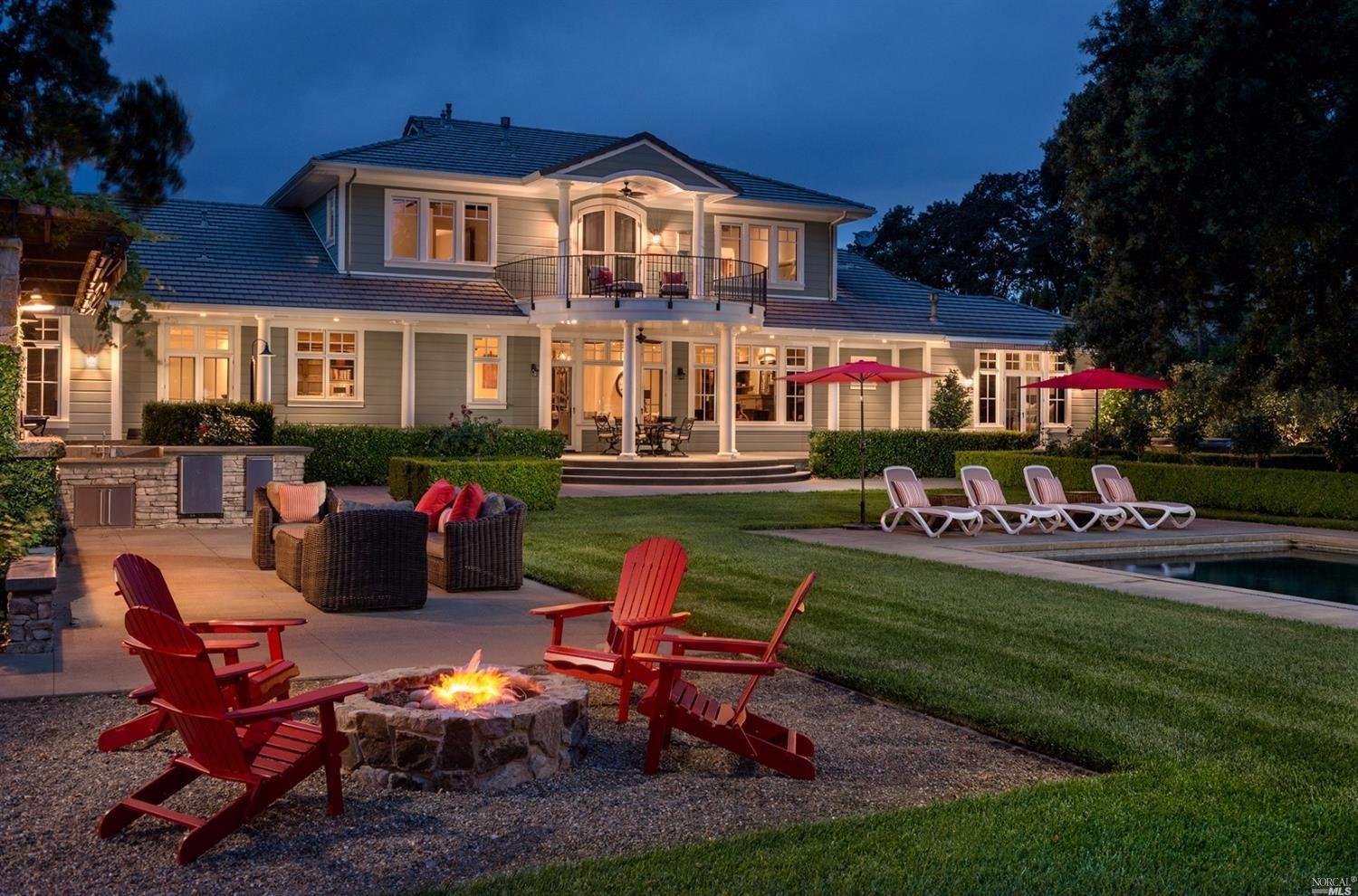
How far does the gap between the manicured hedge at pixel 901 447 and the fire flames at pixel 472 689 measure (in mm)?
20521

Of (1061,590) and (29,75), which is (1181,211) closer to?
(1061,590)

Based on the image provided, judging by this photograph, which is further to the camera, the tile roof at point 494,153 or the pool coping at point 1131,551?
the tile roof at point 494,153

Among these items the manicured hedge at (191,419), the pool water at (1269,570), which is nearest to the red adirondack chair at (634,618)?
the pool water at (1269,570)

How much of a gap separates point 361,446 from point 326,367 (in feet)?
10.2

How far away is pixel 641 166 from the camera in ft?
86.5

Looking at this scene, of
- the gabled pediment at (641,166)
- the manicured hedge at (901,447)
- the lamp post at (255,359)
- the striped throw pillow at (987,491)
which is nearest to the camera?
the striped throw pillow at (987,491)

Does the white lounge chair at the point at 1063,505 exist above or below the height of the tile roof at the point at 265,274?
below

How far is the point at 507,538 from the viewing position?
10844 mm

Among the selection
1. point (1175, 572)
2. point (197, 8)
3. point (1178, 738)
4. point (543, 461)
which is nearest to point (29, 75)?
point (543, 461)

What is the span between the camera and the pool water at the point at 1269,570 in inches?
531

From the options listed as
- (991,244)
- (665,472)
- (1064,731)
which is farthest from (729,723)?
(991,244)

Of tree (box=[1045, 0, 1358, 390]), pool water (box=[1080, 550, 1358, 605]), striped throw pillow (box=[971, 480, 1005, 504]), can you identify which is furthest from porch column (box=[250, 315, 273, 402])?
pool water (box=[1080, 550, 1358, 605])

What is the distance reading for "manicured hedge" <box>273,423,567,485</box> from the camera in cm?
2253

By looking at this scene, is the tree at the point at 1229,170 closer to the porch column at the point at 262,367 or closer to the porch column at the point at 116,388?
the porch column at the point at 262,367
